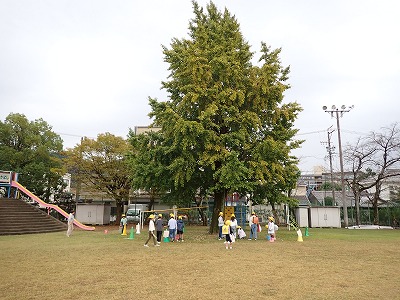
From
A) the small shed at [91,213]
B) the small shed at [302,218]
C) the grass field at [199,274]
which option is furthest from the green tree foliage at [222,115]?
the small shed at [91,213]

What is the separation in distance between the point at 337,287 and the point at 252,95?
14642 millimetres

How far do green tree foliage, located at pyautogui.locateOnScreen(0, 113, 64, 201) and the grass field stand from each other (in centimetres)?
2440

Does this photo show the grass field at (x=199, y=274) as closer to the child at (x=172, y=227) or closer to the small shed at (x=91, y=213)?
the child at (x=172, y=227)

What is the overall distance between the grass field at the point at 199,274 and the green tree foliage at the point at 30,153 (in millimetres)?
24399

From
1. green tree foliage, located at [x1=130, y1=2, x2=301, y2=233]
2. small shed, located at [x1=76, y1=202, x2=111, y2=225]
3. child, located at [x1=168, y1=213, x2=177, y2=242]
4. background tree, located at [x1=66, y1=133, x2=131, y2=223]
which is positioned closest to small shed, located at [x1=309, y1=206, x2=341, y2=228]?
green tree foliage, located at [x1=130, y1=2, x2=301, y2=233]

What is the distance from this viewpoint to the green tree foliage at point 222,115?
63.0ft

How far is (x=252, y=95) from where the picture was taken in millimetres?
20719

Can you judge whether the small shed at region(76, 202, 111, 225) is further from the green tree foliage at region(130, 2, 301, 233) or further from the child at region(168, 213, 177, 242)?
the child at region(168, 213, 177, 242)

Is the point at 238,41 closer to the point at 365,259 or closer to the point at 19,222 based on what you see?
the point at 365,259

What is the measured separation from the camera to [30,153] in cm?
3662

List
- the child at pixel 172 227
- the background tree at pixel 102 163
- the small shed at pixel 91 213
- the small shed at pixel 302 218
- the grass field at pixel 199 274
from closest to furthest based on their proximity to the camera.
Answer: the grass field at pixel 199 274 → the child at pixel 172 227 → the background tree at pixel 102 163 → the small shed at pixel 302 218 → the small shed at pixel 91 213

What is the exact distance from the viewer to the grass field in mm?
7352

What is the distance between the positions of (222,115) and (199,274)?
12.9 metres

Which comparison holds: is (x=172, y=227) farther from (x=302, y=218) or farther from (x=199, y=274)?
(x=302, y=218)
